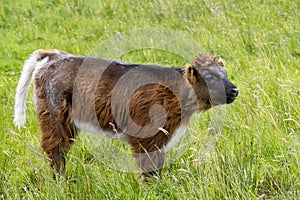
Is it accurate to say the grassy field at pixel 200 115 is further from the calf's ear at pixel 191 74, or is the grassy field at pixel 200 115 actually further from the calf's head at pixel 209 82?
the calf's ear at pixel 191 74

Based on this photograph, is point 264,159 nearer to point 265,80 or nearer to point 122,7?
point 265,80

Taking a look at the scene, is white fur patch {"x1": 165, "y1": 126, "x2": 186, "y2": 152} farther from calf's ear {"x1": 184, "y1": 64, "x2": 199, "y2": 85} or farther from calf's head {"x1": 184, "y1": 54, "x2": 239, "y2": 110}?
calf's ear {"x1": 184, "y1": 64, "x2": 199, "y2": 85}

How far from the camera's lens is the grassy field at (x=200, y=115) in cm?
385

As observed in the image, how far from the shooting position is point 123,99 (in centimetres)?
481

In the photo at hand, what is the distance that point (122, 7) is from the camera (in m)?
10.3

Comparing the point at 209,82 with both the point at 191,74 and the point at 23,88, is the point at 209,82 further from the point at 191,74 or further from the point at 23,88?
the point at 23,88

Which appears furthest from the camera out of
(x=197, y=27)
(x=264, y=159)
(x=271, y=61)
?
(x=197, y=27)

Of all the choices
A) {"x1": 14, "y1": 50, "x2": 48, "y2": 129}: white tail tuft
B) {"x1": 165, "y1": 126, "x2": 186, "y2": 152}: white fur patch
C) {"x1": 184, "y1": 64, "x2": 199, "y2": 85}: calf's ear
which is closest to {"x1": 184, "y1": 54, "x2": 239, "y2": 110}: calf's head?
{"x1": 184, "y1": 64, "x2": 199, "y2": 85}: calf's ear

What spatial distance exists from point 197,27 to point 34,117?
3603mm

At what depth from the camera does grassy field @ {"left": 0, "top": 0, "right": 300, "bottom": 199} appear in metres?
3.85

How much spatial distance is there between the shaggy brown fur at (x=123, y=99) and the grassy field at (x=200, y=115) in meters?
0.22

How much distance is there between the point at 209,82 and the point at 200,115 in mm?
957

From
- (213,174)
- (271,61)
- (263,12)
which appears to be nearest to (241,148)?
(213,174)

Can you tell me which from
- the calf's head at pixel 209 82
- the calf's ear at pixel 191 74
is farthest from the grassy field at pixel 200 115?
the calf's ear at pixel 191 74
